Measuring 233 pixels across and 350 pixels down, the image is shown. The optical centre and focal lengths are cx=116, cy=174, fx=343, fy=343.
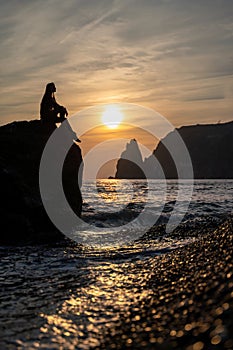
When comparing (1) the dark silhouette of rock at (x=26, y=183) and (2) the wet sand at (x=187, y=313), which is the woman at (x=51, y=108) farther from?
(2) the wet sand at (x=187, y=313)

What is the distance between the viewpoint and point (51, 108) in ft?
79.8

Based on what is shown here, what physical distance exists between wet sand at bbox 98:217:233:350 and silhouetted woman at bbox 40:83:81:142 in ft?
62.0

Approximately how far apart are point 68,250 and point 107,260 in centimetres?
274

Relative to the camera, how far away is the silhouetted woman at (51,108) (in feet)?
79.3

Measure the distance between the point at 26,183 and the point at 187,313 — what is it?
16.3 meters

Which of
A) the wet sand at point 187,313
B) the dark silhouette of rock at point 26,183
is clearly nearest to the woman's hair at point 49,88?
the dark silhouette of rock at point 26,183

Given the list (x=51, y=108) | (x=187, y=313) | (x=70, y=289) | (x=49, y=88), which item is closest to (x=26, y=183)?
(x=51, y=108)

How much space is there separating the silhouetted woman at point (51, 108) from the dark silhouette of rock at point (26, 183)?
2.36ft

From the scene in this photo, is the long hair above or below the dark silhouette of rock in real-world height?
above

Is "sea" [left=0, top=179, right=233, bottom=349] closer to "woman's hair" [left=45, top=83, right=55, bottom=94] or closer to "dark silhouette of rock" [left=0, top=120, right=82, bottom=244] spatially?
"dark silhouette of rock" [left=0, top=120, right=82, bottom=244]

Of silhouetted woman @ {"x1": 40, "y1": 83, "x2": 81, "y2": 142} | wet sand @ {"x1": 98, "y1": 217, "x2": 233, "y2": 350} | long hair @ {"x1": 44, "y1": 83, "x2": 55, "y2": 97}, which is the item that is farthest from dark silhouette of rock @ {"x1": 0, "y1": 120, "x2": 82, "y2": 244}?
wet sand @ {"x1": 98, "y1": 217, "x2": 233, "y2": 350}

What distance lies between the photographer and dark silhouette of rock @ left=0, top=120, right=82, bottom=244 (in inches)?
668

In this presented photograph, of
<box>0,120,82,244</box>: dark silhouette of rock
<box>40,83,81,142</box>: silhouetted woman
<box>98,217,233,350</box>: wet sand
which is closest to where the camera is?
<box>98,217,233,350</box>: wet sand

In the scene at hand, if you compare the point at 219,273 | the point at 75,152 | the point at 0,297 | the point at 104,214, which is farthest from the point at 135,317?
the point at 104,214
